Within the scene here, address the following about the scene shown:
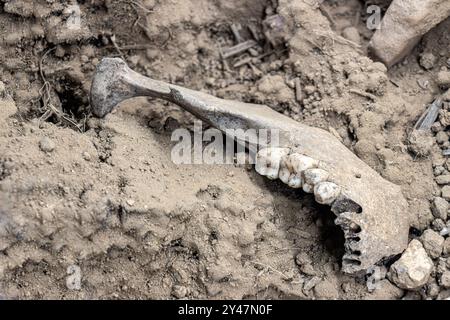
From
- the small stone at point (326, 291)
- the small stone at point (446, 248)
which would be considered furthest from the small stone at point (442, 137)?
the small stone at point (326, 291)

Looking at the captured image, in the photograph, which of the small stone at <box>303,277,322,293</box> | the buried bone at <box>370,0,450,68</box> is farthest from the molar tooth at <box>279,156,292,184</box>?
the buried bone at <box>370,0,450,68</box>

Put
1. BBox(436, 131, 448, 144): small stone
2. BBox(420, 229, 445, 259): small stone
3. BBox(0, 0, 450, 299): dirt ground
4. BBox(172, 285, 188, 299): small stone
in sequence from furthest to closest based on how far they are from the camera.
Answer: BBox(436, 131, 448, 144): small stone
BBox(420, 229, 445, 259): small stone
BBox(172, 285, 188, 299): small stone
BBox(0, 0, 450, 299): dirt ground

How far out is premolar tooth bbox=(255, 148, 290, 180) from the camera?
296 cm

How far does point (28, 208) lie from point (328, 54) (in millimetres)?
1767

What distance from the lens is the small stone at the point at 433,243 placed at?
2.90 meters

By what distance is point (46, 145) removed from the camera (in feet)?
8.94

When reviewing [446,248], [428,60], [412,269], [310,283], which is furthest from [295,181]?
[428,60]

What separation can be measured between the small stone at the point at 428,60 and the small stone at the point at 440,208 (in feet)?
2.53

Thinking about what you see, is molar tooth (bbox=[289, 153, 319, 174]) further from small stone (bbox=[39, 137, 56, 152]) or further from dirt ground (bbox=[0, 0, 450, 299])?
small stone (bbox=[39, 137, 56, 152])

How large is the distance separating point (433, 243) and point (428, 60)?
3.42 ft

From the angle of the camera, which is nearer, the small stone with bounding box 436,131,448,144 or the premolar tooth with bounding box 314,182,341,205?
the premolar tooth with bounding box 314,182,341,205

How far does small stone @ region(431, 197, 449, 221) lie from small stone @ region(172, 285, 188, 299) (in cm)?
127

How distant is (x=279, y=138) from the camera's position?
3.03 meters

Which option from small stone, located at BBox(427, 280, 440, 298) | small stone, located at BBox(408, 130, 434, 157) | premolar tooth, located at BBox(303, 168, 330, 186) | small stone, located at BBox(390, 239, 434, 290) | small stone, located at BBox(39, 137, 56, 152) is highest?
small stone, located at BBox(408, 130, 434, 157)
